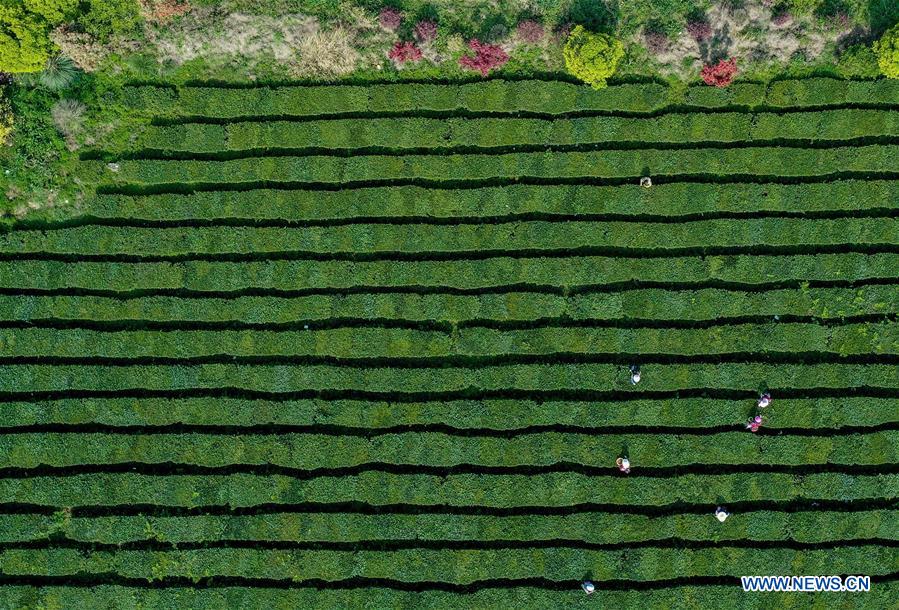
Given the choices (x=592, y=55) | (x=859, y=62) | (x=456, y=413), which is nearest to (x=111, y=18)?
(x=592, y=55)

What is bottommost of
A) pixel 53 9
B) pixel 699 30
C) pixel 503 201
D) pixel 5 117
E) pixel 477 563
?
pixel 477 563

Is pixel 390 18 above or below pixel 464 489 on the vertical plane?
above

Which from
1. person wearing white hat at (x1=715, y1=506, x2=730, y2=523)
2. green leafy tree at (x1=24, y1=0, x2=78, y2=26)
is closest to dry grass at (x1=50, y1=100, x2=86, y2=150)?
green leafy tree at (x1=24, y1=0, x2=78, y2=26)

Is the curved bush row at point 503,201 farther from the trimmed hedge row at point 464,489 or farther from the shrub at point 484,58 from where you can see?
the trimmed hedge row at point 464,489

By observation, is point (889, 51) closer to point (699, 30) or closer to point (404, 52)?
point (699, 30)

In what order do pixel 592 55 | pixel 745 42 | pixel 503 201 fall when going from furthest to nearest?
pixel 745 42
pixel 503 201
pixel 592 55

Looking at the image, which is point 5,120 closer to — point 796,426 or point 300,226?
point 300,226

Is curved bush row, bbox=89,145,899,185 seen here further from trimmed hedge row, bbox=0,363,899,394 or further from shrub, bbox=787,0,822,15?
trimmed hedge row, bbox=0,363,899,394
